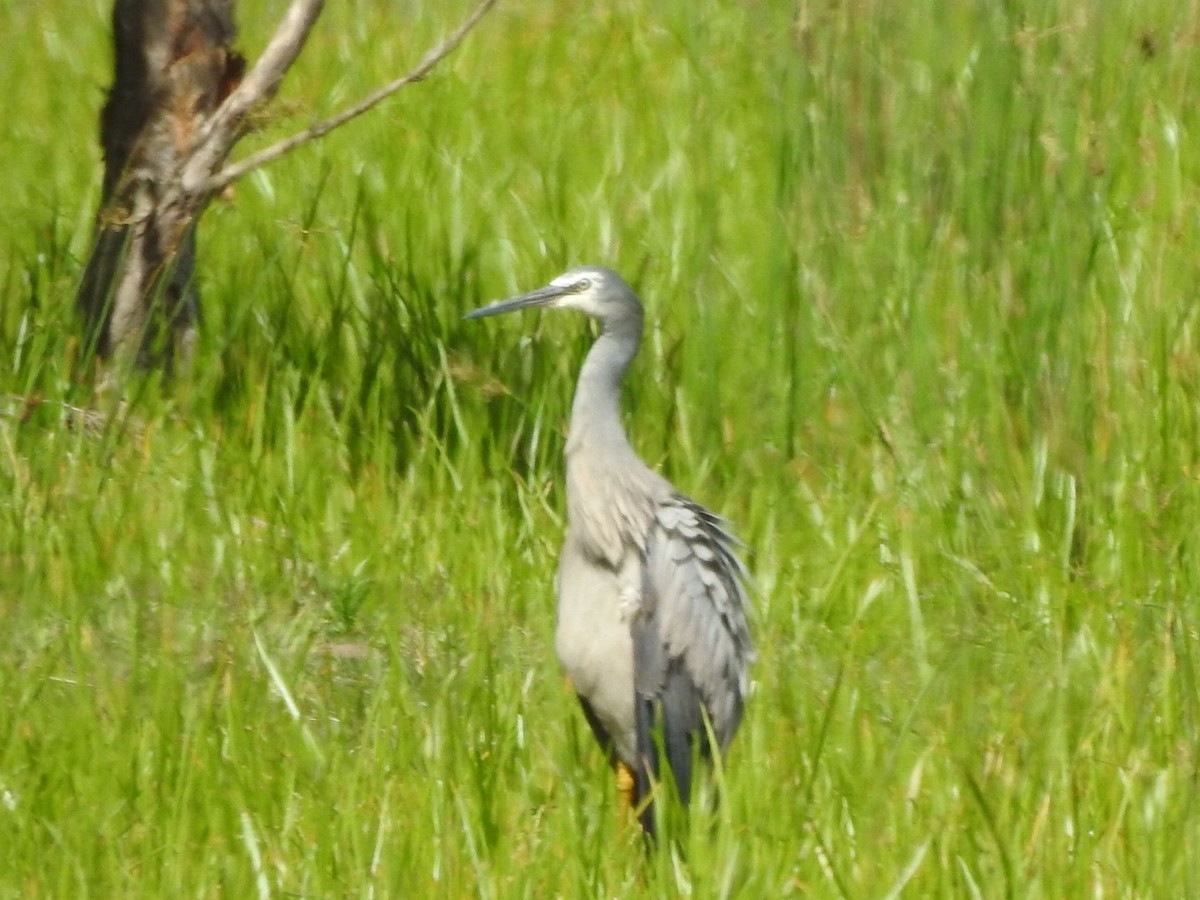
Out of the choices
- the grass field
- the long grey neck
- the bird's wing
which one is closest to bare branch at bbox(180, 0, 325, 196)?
the grass field

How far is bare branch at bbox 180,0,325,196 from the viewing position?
14.7 ft

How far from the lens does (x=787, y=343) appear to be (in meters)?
4.88

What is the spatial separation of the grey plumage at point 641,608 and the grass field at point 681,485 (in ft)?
0.32

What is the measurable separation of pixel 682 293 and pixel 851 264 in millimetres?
525

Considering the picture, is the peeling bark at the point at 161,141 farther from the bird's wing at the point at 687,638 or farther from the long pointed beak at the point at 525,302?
the bird's wing at the point at 687,638

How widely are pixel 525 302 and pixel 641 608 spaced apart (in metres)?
0.75

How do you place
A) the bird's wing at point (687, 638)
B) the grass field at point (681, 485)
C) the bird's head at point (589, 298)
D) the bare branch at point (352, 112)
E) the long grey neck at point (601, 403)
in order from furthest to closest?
1. the bare branch at point (352, 112)
2. the bird's head at point (589, 298)
3. the long grey neck at point (601, 403)
4. the bird's wing at point (687, 638)
5. the grass field at point (681, 485)

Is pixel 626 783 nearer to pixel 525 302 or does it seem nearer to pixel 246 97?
pixel 525 302

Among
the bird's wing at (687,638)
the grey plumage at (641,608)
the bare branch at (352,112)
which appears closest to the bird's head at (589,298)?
the grey plumage at (641,608)

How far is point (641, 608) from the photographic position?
12.1 ft

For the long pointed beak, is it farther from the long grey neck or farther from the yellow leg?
the yellow leg

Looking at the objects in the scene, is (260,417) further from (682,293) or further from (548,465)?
(682,293)

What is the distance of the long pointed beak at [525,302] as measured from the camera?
4.09 m

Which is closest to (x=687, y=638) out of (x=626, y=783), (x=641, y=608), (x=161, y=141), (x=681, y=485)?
(x=641, y=608)
